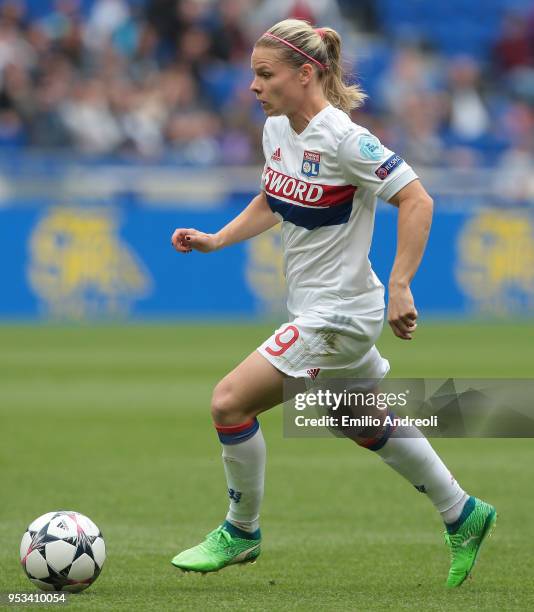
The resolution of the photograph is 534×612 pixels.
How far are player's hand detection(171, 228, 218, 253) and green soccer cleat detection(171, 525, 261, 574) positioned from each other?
3.88 ft

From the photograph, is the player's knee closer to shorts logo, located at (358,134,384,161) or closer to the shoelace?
the shoelace

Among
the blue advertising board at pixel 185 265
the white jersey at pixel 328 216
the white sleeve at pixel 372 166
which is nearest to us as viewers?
the white sleeve at pixel 372 166

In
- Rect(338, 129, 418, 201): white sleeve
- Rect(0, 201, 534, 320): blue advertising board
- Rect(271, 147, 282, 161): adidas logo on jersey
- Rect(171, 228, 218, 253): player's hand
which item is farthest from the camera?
Rect(0, 201, 534, 320): blue advertising board

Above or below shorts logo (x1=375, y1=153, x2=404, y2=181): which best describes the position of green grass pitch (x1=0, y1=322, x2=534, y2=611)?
below

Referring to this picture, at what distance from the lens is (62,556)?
522 centimetres

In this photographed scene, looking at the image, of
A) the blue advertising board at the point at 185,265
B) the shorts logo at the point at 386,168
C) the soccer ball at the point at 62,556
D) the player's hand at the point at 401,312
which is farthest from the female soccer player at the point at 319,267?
the blue advertising board at the point at 185,265

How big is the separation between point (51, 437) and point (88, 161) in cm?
980

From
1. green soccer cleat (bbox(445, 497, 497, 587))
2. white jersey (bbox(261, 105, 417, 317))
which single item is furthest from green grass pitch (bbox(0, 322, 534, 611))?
white jersey (bbox(261, 105, 417, 317))

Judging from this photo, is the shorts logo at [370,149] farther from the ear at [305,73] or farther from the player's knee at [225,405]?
the player's knee at [225,405]

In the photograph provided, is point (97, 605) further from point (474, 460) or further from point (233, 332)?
point (233, 332)

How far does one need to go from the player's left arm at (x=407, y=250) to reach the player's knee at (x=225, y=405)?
70 cm

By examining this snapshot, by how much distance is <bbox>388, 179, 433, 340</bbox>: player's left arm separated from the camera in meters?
5.16

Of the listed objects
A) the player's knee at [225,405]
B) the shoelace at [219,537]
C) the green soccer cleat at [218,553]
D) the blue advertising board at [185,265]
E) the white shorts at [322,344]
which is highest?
the white shorts at [322,344]

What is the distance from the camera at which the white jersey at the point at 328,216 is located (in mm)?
5520
